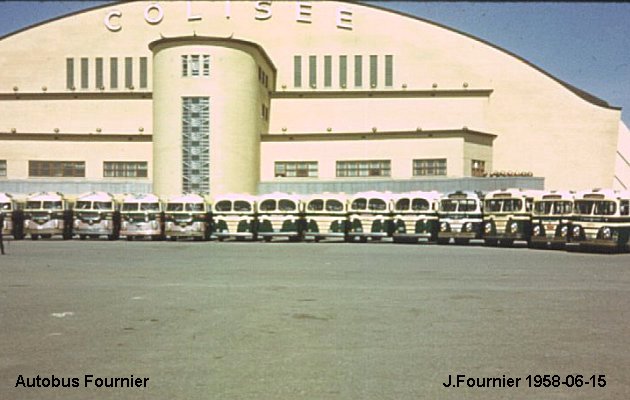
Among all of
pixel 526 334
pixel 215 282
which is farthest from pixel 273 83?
pixel 526 334

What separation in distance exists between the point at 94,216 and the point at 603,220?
2523 cm

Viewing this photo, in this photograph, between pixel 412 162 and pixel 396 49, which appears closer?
pixel 412 162

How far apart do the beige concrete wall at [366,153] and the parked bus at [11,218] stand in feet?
67.1

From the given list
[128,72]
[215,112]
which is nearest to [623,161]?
[215,112]

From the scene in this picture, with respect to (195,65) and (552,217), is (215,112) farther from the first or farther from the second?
(552,217)

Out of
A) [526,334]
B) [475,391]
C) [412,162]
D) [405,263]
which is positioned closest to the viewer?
[475,391]

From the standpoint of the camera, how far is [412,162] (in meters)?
52.2

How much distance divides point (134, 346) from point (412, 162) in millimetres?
45113

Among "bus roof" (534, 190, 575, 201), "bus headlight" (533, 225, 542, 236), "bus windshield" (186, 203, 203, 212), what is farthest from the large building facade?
"bus headlight" (533, 225, 542, 236)

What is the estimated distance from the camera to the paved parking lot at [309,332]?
6.69 meters

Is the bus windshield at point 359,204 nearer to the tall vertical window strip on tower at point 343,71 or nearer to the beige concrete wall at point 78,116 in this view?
the tall vertical window strip on tower at point 343,71

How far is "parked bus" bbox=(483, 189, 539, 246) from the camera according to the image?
101 ft

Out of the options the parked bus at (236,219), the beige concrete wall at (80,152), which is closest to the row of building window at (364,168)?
the beige concrete wall at (80,152)

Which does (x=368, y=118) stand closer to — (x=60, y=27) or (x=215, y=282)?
(x=60, y=27)
